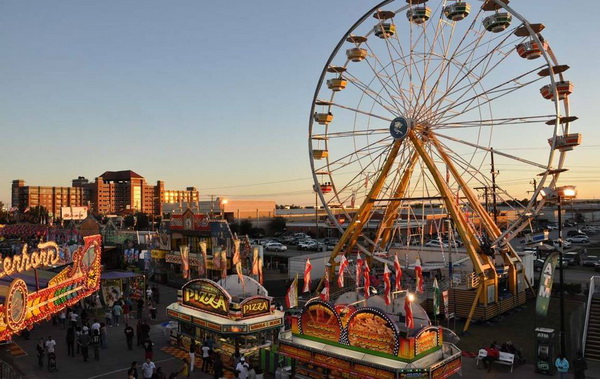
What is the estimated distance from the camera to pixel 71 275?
20.8 meters

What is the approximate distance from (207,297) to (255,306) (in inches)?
84.7

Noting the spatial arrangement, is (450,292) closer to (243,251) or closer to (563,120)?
(563,120)

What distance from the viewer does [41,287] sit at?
20766 mm

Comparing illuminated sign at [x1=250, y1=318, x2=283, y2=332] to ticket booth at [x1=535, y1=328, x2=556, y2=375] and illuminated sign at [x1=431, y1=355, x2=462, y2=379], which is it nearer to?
illuminated sign at [x1=431, y1=355, x2=462, y2=379]

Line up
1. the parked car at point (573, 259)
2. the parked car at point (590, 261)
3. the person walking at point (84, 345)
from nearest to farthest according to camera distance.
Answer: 1. the person walking at point (84, 345)
2. the parked car at point (590, 261)
3. the parked car at point (573, 259)

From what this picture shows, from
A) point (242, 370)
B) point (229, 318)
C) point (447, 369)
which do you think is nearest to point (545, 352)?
point (447, 369)

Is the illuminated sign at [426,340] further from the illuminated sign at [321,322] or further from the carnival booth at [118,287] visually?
the carnival booth at [118,287]

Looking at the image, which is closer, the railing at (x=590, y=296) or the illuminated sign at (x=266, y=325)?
the illuminated sign at (x=266, y=325)

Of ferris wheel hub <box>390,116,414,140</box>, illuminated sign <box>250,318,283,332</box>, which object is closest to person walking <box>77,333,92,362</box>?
illuminated sign <box>250,318,283,332</box>

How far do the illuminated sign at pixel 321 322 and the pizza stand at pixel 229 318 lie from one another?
288cm

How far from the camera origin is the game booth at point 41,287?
15055 mm

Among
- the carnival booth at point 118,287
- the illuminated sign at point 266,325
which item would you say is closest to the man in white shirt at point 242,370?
the illuminated sign at point 266,325

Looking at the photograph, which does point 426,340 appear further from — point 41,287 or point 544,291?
point 41,287

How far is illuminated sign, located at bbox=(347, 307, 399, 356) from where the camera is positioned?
13508 millimetres
